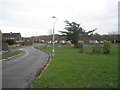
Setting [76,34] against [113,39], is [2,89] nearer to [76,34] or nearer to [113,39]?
[76,34]

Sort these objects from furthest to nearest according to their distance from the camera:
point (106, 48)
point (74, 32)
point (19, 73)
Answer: point (74, 32), point (106, 48), point (19, 73)

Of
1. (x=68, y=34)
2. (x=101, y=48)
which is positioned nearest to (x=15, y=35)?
(x=68, y=34)

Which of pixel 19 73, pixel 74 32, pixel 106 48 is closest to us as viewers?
pixel 19 73

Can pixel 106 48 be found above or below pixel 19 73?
above

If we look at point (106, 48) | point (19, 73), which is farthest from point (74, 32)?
point (19, 73)

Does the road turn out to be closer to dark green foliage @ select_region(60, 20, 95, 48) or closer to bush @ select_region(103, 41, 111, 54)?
bush @ select_region(103, 41, 111, 54)


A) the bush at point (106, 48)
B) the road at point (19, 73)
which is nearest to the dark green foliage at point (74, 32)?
the bush at point (106, 48)

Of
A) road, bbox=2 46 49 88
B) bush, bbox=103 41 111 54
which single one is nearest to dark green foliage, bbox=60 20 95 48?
bush, bbox=103 41 111 54

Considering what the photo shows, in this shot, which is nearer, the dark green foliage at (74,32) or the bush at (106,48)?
the bush at (106,48)

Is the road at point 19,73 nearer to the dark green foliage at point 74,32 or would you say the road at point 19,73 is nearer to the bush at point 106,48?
the bush at point 106,48

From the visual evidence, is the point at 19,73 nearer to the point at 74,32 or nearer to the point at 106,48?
the point at 106,48

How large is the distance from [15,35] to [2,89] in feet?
276

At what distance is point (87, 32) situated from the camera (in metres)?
48.0

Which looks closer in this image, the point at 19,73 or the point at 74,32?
the point at 19,73
